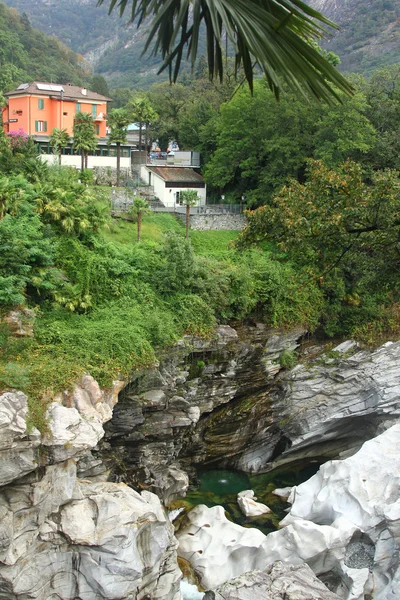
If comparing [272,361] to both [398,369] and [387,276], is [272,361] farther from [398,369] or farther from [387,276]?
[387,276]

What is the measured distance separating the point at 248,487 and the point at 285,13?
2201 centimetres

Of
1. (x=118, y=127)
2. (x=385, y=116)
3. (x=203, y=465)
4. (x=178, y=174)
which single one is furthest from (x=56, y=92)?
(x=203, y=465)

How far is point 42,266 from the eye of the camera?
2009 centimetres

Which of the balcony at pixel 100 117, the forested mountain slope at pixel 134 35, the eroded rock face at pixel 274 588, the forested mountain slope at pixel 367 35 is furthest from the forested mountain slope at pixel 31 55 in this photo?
the eroded rock face at pixel 274 588

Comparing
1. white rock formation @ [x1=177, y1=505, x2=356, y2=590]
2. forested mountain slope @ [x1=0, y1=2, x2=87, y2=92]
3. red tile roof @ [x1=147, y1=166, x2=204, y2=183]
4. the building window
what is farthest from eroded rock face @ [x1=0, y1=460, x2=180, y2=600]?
forested mountain slope @ [x1=0, y1=2, x2=87, y2=92]

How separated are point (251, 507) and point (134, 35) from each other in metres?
144

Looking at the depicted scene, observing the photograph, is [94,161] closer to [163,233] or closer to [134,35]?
[163,233]

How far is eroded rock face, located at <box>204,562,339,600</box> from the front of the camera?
9234mm

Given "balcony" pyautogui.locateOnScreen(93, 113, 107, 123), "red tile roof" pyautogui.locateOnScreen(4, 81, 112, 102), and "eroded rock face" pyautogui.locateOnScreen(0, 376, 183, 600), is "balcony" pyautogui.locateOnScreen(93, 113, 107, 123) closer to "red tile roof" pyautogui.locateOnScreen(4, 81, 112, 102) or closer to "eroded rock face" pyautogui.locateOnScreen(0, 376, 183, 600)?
"red tile roof" pyautogui.locateOnScreen(4, 81, 112, 102)

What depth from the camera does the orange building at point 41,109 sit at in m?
39.7

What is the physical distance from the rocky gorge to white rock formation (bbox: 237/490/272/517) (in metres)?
1.06

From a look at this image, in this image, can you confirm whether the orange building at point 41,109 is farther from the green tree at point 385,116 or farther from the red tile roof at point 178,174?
the green tree at point 385,116

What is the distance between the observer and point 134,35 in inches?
5728

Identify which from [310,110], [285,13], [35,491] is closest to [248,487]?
[35,491]
